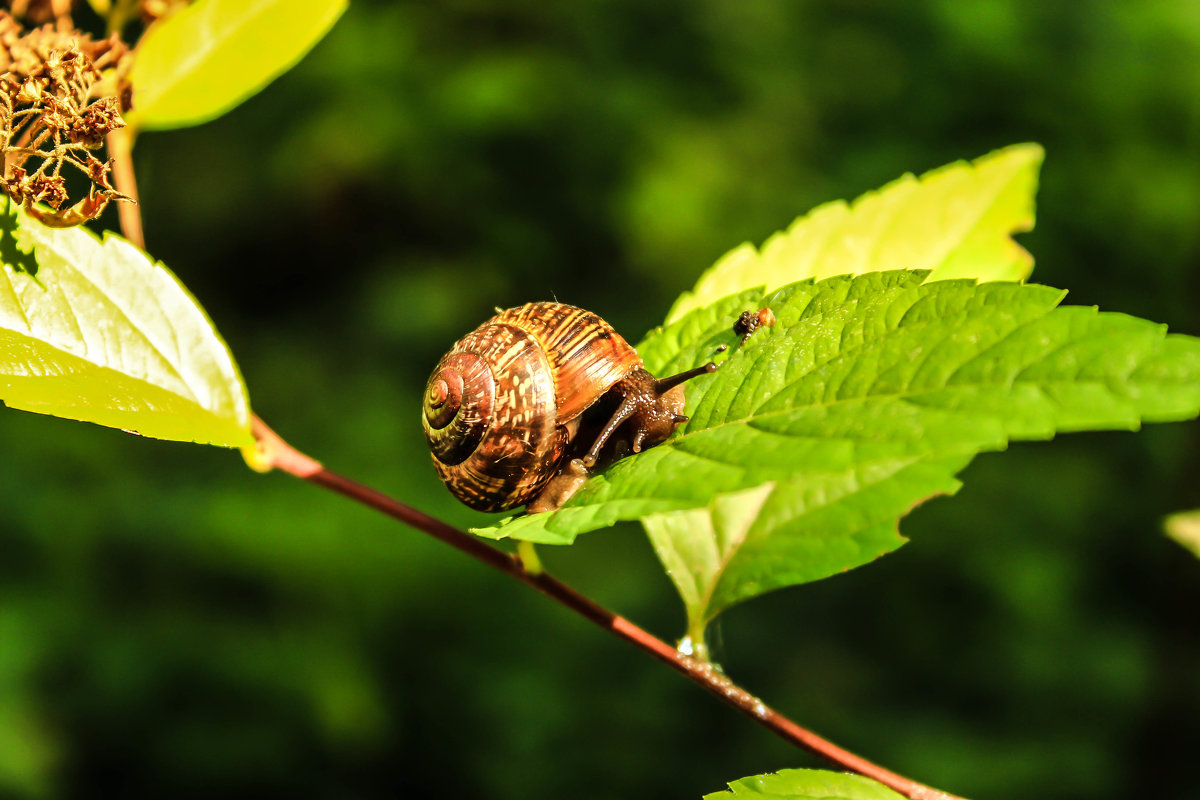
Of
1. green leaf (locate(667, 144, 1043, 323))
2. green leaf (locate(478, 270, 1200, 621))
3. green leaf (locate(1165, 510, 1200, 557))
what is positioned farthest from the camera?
green leaf (locate(1165, 510, 1200, 557))

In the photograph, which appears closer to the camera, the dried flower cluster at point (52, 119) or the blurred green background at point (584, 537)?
the dried flower cluster at point (52, 119)

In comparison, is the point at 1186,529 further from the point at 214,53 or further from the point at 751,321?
the point at 214,53

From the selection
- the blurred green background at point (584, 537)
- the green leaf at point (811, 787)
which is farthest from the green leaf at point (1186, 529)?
the blurred green background at point (584, 537)

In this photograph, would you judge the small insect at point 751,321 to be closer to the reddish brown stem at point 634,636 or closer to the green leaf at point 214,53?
the reddish brown stem at point 634,636

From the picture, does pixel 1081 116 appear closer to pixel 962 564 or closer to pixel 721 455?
pixel 962 564

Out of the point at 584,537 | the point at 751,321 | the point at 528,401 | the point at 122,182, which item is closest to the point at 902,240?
the point at 751,321

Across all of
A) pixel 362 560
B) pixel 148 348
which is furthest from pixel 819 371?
pixel 362 560

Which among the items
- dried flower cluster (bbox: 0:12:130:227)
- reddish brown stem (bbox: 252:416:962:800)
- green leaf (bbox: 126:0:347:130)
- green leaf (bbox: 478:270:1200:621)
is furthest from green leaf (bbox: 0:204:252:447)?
green leaf (bbox: 478:270:1200:621)

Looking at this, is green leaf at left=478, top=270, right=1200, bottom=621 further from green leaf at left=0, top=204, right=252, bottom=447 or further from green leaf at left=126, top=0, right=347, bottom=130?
green leaf at left=126, top=0, right=347, bottom=130
